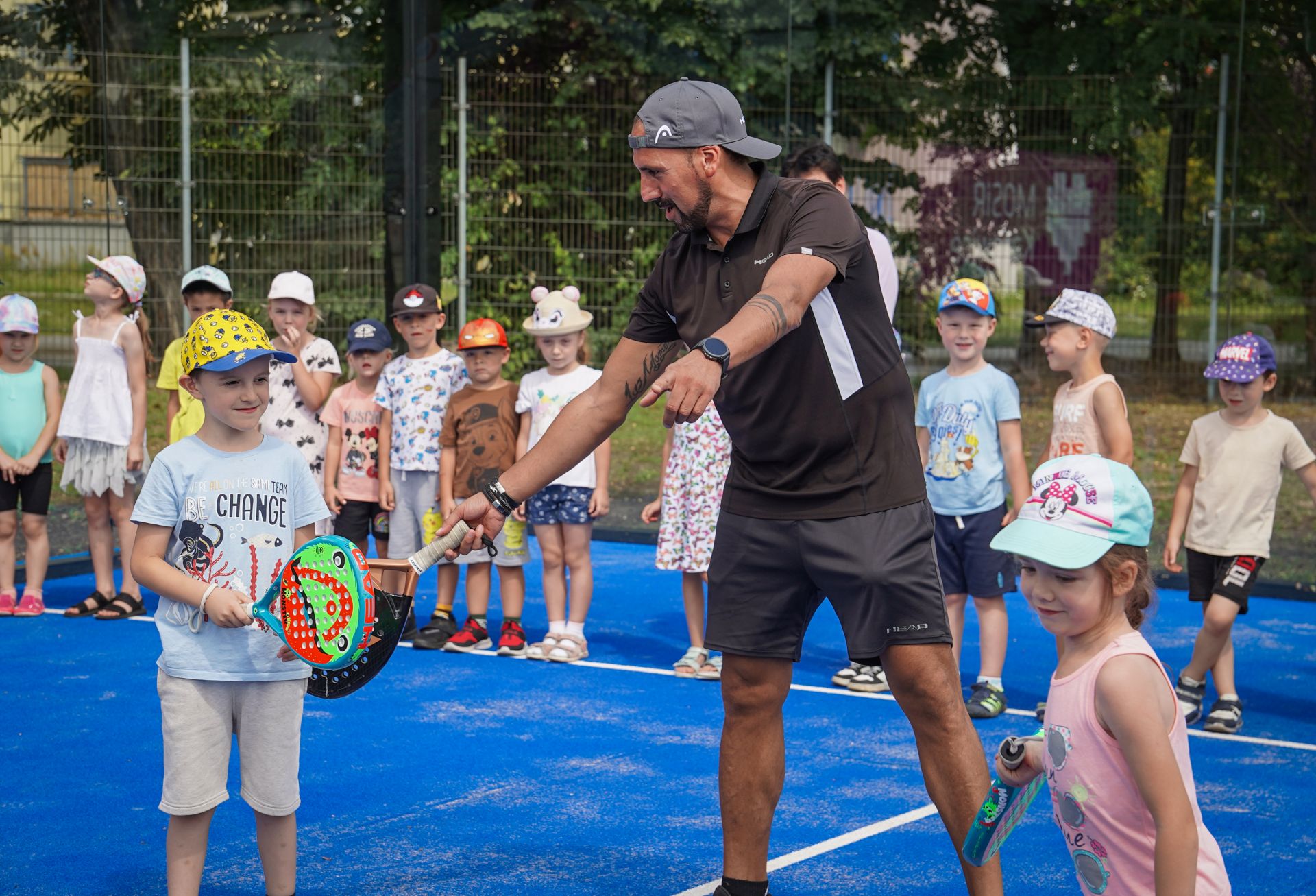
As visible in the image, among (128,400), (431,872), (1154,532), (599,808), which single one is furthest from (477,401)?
(1154,532)

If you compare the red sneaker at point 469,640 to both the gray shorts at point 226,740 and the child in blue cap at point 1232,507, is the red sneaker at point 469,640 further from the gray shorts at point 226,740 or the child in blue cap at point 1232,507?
the gray shorts at point 226,740

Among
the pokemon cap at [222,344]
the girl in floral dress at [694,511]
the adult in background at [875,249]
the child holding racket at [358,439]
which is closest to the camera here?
the pokemon cap at [222,344]

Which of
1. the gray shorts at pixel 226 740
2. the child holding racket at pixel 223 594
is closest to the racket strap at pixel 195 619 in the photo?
the child holding racket at pixel 223 594

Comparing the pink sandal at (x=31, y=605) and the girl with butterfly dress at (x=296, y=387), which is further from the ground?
the girl with butterfly dress at (x=296, y=387)

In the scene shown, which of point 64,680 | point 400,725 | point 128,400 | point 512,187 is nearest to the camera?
point 400,725

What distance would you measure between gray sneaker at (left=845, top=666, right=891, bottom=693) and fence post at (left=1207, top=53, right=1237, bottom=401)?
5.61m

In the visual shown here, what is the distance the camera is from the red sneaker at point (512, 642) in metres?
7.27

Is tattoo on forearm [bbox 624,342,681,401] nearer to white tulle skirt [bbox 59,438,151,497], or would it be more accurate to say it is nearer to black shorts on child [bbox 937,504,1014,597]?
black shorts on child [bbox 937,504,1014,597]

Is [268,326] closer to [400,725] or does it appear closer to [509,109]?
[509,109]

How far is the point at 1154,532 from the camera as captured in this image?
1057 cm

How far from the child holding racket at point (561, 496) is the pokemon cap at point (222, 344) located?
3375mm

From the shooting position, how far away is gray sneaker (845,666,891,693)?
662cm

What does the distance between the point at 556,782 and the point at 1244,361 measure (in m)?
3.36

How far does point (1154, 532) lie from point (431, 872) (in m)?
7.63
